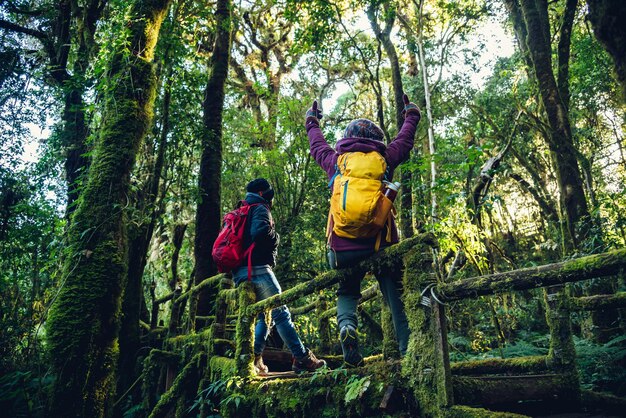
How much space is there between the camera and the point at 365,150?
3783 millimetres

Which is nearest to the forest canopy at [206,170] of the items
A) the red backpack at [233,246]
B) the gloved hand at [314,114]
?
the red backpack at [233,246]

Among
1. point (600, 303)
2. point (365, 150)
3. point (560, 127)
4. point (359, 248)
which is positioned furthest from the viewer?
point (560, 127)

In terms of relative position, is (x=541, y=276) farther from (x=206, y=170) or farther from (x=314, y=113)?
(x=206, y=170)

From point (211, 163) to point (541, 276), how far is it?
8723 millimetres

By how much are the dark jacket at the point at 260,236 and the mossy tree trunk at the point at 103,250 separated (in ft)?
5.18

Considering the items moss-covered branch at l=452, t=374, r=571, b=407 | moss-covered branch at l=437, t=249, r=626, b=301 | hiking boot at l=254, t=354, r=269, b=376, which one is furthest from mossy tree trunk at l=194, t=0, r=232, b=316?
moss-covered branch at l=437, t=249, r=626, b=301

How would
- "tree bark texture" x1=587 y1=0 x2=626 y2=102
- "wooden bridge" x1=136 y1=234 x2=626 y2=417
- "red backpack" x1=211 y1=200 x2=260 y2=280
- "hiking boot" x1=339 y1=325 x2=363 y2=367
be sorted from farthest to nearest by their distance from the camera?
"red backpack" x1=211 y1=200 x2=260 y2=280, "hiking boot" x1=339 y1=325 x2=363 y2=367, "wooden bridge" x1=136 y1=234 x2=626 y2=417, "tree bark texture" x1=587 y1=0 x2=626 y2=102

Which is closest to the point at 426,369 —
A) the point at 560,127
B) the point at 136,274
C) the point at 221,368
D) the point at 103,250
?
the point at 221,368

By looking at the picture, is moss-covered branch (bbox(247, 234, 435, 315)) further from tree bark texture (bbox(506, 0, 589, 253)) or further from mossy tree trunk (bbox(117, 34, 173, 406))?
tree bark texture (bbox(506, 0, 589, 253))

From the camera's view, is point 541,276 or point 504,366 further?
point 504,366

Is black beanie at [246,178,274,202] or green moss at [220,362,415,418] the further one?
black beanie at [246,178,274,202]

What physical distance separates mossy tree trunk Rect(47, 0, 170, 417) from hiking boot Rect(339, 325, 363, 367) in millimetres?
2719

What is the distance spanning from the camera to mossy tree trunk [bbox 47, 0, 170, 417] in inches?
166

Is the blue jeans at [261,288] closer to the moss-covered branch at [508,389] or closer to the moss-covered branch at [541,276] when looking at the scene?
the moss-covered branch at [508,389]
